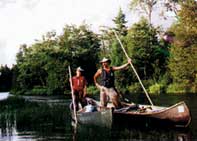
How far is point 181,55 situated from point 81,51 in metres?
26.7

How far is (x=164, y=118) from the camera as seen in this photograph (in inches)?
840

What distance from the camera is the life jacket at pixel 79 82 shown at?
1032 inches

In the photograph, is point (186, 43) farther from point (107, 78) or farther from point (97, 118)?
point (97, 118)

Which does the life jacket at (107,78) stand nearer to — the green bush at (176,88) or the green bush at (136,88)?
the green bush at (176,88)

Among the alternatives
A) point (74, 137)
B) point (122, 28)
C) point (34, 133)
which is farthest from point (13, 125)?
point (122, 28)

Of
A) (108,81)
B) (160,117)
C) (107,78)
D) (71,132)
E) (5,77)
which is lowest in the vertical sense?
(71,132)

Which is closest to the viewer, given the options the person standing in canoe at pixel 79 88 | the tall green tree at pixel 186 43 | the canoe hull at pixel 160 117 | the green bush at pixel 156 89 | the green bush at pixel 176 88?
the canoe hull at pixel 160 117

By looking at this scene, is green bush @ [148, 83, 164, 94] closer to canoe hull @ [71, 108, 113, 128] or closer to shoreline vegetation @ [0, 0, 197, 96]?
shoreline vegetation @ [0, 0, 197, 96]

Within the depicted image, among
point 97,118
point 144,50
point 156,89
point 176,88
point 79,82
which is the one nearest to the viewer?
point 97,118

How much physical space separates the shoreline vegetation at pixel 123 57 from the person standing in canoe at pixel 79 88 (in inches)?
1142

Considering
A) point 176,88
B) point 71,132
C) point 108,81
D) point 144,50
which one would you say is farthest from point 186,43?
point 71,132

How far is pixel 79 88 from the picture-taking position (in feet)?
86.8

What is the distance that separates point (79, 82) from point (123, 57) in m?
43.5

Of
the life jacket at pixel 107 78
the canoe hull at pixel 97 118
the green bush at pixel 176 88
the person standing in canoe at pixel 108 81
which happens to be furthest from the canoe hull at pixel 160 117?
the green bush at pixel 176 88
